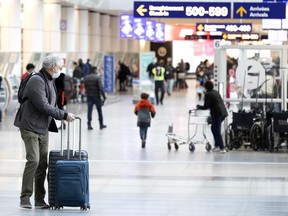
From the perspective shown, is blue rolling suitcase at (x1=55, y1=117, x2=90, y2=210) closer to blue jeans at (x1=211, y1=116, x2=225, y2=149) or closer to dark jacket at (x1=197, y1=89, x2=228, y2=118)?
dark jacket at (x1=197, y1=89, x2=228, y2=118)

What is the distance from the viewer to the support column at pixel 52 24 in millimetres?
41312

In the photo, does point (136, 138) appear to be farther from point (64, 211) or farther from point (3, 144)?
point (64, 211)

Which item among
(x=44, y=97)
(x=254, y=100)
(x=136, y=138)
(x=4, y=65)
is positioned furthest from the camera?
(x=4, y=65)

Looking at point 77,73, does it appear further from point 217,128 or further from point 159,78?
point 217,128

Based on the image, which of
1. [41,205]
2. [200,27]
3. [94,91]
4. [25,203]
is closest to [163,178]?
[41,205]

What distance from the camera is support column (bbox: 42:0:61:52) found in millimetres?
41312

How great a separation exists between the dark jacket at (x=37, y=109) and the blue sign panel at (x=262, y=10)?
11.8 meters

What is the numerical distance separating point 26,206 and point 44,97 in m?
1.40

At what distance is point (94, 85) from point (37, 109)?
15021 millimetres

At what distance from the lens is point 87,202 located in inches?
471

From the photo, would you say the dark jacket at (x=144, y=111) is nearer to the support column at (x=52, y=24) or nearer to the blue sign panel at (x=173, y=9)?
the blue sign panel at (x=173, y=9)

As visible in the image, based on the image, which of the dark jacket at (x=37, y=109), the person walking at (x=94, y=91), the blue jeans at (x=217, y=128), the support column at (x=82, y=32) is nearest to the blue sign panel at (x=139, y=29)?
the support column at (x=82, y=32)

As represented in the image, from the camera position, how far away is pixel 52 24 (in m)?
41.6

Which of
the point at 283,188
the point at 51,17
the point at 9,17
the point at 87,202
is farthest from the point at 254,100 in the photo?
the point at 51,17
